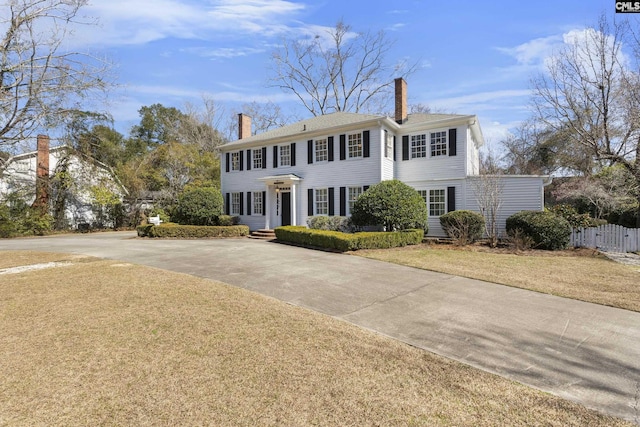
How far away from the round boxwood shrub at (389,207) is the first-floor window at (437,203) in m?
1.58

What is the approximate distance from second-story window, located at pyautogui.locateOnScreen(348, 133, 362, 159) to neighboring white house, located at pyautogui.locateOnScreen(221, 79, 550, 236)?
47 millimetres

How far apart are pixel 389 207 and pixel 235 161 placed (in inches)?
439

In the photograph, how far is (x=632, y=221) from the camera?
56.8ft

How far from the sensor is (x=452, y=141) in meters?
15.0

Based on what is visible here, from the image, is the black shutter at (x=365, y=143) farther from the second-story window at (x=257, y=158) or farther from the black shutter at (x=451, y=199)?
the second-story window at (x=257, y=158)

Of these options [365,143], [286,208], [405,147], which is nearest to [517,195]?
[405,147]

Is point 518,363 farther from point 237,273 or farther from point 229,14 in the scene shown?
point 229,14

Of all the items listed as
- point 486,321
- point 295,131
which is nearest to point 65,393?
point 486,321

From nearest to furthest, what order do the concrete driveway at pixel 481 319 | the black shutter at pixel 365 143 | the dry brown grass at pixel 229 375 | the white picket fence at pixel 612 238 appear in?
the dry brown grass at pixel 229 375, the concrete driveway at pixel 481 319, the white picket fence at pixel 612 238, the black shutter at pixel 365 143

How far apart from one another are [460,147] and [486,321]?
457 inches

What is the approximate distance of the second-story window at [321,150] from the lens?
17.0 metres

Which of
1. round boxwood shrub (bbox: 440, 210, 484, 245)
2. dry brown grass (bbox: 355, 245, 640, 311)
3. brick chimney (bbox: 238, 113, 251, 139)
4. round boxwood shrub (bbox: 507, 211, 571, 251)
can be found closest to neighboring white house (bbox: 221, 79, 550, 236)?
round boxwood shrub (bbox: 440, 210, 484, 245)

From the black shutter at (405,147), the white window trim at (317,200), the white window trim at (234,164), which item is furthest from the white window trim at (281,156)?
the black shutter at (405,147)

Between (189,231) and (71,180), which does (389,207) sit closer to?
(189,231)
